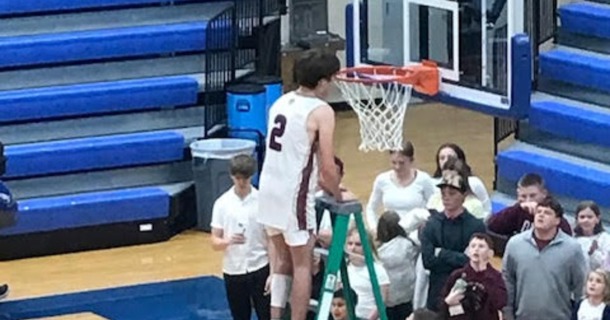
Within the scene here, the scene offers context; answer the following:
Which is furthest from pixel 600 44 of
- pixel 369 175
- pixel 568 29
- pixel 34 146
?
pixel 34 146

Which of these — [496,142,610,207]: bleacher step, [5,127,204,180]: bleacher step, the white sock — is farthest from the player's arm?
[5,127,204,180]: bleacher step

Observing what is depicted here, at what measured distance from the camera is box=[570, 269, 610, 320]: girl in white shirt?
922cm

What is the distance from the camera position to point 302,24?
1878 cm

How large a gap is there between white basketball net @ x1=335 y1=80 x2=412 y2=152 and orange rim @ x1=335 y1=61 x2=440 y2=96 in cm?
6

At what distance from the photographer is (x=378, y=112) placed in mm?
Result: 12211

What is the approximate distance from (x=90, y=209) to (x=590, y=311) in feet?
19.1

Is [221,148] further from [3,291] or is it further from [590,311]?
[590,311]

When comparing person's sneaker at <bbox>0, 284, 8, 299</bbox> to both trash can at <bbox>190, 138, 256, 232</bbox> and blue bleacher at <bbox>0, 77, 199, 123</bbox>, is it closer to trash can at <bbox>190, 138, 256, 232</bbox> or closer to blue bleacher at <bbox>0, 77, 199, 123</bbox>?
blue bleacher at <bbox>0, 77, 199, 123</bbox>

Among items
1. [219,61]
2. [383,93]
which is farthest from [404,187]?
[219,61]

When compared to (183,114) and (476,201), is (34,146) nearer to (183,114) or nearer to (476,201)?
(183,114)

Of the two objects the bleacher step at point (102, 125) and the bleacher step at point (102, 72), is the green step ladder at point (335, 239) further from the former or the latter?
the bleacher step at point (102, 72)

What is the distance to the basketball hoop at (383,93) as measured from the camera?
39.0 feet

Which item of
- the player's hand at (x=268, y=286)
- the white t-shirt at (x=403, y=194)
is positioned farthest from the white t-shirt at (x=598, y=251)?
the player's hand at (x=268, y=286)

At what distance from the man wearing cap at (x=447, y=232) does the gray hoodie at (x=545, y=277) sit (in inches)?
11.7
